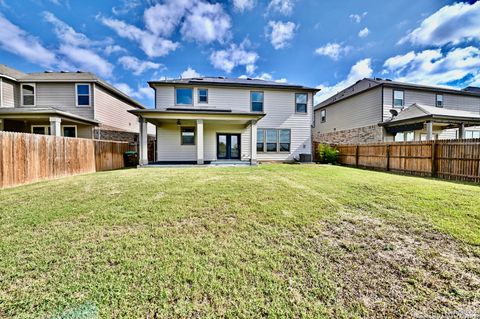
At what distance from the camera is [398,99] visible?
1647cm

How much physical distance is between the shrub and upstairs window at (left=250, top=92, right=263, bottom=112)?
5693 millimetres

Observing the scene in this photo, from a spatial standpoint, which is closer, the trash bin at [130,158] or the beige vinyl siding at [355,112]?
the trash bin at [130,158]

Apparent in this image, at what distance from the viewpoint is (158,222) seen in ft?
12.3

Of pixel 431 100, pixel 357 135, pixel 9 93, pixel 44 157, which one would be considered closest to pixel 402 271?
pixel 44 157

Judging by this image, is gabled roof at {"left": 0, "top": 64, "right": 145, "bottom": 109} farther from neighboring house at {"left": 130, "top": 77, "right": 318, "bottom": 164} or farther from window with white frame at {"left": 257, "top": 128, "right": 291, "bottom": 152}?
window with white frame at {"left": 257, "top": 128, "right": 291, "bottom": 152}

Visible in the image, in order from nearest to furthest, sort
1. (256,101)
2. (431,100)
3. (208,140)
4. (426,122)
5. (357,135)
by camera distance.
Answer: (426,122)
(208,140)
(256,101)
(431,100)
(357,135)

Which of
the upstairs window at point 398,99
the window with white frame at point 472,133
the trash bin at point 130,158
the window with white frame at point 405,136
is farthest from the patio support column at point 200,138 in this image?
the window with white frame at point 472,133

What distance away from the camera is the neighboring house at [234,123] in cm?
1418

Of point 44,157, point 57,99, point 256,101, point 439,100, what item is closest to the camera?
point 44,157

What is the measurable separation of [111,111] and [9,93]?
590 cm

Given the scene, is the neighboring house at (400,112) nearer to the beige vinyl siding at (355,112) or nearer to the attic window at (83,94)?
the beige vinyl siding at (355,112)

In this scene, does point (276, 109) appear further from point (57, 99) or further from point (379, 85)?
point (57, 99)

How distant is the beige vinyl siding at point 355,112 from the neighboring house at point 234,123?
18.5 feet

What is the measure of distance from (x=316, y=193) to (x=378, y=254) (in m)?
2.76
